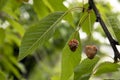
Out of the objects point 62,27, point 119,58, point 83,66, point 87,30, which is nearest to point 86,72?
point 83,66

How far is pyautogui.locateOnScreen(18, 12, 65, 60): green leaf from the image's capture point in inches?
49.6

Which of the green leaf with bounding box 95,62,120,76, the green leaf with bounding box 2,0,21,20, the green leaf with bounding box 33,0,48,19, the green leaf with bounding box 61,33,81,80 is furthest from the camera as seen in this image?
the green leaf with bounding box 2,0,21,20

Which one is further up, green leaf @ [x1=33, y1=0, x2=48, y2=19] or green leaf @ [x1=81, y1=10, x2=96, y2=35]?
green leaf @ [x1=33, y1=0, x2=48, y2=19]

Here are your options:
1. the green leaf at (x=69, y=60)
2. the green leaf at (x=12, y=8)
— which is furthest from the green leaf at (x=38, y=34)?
the green leaf at (x=12, y=8)

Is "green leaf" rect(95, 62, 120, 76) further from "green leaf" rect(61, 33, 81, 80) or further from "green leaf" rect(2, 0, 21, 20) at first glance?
"green leaf" rect(2, 0, 21, 20)

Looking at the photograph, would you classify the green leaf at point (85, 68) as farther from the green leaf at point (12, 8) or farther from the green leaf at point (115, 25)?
the green leaf at point (12, 8)

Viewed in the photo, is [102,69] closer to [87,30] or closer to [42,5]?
[87,30]

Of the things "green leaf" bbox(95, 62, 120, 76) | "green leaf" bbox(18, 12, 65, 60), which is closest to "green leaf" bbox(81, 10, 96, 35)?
"green leaf" bbox(18, 12, 65, 60)

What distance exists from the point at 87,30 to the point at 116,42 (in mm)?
349

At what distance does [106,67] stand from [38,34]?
252mm

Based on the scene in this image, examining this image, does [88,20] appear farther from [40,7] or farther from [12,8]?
[12,8]

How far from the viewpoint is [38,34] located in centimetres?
128

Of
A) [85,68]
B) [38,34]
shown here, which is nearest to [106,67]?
[85,68]

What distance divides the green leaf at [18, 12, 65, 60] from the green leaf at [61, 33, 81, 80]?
0.27 feet
